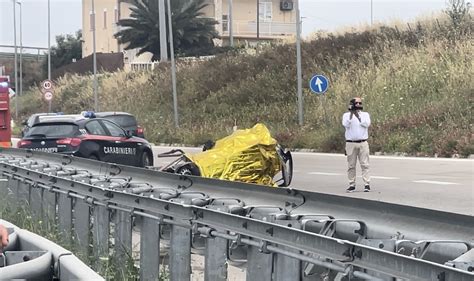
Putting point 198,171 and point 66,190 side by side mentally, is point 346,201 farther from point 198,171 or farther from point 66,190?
point 198,171

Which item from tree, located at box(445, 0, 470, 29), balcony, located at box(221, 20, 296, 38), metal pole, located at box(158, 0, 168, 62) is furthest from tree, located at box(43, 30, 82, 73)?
tree, located at box(445, 0, 470, 29)

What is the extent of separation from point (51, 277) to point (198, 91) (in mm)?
40423

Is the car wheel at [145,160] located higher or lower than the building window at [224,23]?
lower

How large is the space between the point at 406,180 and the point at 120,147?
6.98 m

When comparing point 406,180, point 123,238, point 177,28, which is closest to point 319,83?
point 406,180

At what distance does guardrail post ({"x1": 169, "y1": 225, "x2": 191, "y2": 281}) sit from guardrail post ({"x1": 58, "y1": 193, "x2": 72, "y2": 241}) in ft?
7.06

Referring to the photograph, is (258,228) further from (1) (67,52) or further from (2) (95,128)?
(1) (67,52)

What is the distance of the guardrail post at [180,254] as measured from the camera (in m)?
6.18

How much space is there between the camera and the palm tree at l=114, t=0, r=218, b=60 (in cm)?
5856

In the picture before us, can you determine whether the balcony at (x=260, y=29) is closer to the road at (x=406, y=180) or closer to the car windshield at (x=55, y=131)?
the road at (x=406, y=180)

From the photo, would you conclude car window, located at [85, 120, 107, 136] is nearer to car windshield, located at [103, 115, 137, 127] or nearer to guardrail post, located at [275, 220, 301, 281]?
car windshield, located at [103, 115, 137, 127]

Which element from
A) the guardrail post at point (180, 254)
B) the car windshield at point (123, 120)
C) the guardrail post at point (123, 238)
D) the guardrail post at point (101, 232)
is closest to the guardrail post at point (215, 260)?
the guardrail post at point (180, 254)

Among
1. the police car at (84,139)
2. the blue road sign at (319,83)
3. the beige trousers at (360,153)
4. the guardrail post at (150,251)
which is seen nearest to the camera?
the guardrail post at (150,251)

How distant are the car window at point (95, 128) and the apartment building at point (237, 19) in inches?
1882
